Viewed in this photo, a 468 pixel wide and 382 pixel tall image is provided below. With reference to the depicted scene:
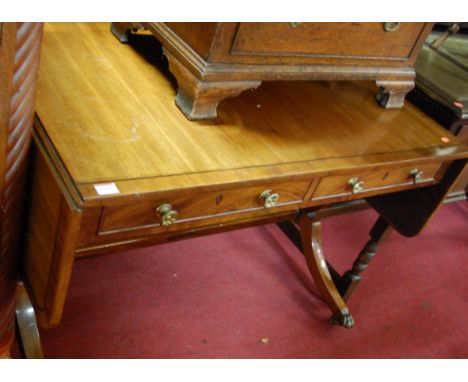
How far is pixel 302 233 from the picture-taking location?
82.1 inches

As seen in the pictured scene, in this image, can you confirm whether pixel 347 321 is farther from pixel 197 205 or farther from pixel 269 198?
pixel 197 205

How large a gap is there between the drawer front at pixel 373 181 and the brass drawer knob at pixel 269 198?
0.15 metres

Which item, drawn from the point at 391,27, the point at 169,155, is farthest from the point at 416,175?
the point at 169,155

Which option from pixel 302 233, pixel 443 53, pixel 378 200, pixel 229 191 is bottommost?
pixel 302 233

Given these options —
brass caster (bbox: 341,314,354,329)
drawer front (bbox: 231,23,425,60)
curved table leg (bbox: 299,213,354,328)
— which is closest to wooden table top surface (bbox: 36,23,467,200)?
drawer front (bbox: 231,23,425,60)

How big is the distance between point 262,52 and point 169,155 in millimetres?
341

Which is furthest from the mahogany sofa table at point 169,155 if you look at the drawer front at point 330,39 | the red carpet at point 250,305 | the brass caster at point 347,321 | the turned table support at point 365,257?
the brass caster at point 347,321

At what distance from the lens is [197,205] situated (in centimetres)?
110

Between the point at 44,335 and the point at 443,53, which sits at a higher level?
the point at 443,53

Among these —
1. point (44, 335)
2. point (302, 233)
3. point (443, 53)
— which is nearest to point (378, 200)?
point (302, 233)

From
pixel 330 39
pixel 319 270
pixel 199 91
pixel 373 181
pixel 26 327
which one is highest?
pixel 330 39

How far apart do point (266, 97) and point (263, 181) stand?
0.41 m

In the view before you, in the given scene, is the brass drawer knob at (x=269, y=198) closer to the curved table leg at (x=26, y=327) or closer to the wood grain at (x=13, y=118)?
the wood grain at (x=13, y=118)

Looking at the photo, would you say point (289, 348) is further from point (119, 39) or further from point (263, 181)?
Result: point (119, 39)
